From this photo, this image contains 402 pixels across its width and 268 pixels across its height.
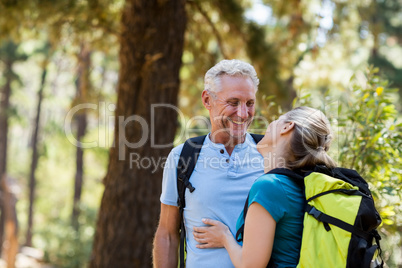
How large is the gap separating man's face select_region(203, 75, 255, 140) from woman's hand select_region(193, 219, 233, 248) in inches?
21.4

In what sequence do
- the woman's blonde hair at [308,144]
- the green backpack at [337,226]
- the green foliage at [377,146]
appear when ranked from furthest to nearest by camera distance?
the green foliage at [377,146] < the woman's blonde hair at [308,144] < the green backpack at [337,226]

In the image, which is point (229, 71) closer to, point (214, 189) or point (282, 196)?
point (214, 189)

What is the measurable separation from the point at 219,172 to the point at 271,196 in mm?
626

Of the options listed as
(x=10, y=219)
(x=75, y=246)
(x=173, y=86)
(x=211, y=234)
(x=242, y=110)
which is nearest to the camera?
(x=211, y=234)

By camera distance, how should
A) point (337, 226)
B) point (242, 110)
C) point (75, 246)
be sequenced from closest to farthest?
point (337, 226), point (242, 110), point (75, 246)

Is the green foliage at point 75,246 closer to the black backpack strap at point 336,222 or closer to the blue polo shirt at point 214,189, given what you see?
the blue polo shirt at point 214,189

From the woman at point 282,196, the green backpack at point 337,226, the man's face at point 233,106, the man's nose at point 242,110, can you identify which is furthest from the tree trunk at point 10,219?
the green backpack at point 337,226

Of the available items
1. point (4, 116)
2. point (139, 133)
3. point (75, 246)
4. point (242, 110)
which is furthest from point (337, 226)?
point (4, 116)

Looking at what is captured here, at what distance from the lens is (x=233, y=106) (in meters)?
2.25

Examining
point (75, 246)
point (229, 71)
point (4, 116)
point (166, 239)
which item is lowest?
point (75, 246)

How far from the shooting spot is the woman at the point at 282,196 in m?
1.57

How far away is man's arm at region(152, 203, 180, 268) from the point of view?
2285 mm

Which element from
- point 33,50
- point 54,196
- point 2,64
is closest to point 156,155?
point 33,50

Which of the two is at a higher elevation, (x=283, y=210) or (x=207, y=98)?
(x=207, y=98)
